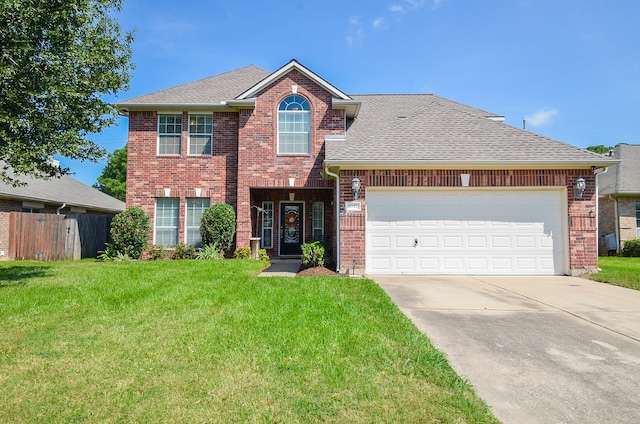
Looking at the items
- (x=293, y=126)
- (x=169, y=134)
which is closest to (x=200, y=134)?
(x=169, y=134)

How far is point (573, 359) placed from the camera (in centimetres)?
361

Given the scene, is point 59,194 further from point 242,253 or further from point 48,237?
point 242,253

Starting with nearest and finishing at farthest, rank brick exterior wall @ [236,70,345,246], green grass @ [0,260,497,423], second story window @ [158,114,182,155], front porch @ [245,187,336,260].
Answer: green grass @ [0,260,497,423] → brick exterior wall @ [236,70,345,246] → second story window @ [158,114,182,155] → front porch @ [245,187,336,260]

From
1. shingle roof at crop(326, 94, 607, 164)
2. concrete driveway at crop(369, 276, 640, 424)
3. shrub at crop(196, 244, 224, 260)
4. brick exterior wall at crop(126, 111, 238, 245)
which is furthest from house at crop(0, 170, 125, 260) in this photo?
concrete driveway at crop(369, 276, 640, 424)

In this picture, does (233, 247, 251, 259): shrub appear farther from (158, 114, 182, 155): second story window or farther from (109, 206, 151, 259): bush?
(158, 114, 182, 155): second story window

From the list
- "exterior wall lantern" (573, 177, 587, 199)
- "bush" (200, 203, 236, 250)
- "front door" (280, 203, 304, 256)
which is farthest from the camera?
"front door" (280, 203, 304, 256)

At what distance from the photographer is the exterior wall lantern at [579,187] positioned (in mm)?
8827

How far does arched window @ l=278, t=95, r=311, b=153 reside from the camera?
12.2 meters

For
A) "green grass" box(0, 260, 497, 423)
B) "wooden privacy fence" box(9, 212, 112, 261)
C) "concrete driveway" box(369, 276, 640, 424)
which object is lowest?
"concrete driveway" box(369, 276, 640, 424)

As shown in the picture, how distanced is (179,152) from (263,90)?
4.02 m

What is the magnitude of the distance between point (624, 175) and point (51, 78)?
869 inches

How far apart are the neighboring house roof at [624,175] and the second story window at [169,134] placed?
61.5ft

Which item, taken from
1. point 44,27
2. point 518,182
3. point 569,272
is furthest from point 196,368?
point 569,272

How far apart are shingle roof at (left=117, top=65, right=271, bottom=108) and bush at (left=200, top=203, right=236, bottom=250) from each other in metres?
4.06
